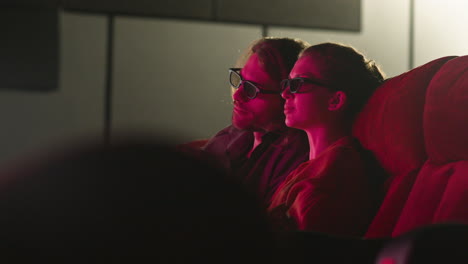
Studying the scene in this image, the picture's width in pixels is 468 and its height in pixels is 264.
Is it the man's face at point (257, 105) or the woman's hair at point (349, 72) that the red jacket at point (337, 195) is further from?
the man's face at point (257, 105)

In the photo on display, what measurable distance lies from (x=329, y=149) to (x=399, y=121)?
209 mm

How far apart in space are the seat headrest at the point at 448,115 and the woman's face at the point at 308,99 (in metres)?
0.29

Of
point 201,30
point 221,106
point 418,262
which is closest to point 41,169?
point 418,262

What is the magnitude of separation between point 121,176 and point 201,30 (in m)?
1.91

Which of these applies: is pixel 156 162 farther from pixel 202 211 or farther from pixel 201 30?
pixel 201 30

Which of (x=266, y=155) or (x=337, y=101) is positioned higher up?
(x=337, y=101)

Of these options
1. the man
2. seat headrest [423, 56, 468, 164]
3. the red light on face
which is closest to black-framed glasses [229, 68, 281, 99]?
the man

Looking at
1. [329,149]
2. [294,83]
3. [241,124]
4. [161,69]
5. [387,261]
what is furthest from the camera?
[161,69]

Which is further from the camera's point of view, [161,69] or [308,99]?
[161,69]

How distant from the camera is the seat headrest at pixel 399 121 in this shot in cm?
124

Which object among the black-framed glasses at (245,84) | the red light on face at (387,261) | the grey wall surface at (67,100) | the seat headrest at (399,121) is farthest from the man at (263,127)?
the red light on face at (387,261)

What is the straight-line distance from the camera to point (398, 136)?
4.17 feet

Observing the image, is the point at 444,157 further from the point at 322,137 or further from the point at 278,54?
the point at 278,54

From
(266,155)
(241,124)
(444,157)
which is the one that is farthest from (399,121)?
(241,124)
